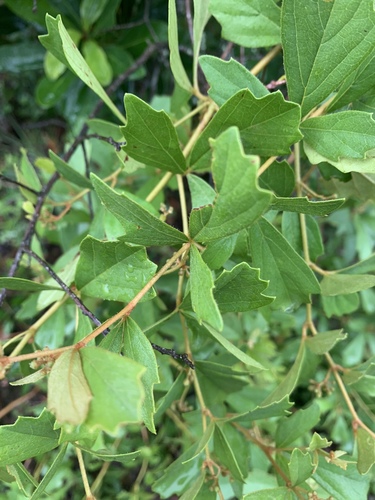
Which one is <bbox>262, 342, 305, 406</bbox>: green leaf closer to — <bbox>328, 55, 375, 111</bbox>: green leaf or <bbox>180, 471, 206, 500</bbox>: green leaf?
<bbox>180, 471, 206, 500</bbox>: green leaf

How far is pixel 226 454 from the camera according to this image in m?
0.67

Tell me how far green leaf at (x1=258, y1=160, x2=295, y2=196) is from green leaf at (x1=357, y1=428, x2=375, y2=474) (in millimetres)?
356

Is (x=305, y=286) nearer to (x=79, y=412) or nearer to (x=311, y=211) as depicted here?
(x=311, y=211)

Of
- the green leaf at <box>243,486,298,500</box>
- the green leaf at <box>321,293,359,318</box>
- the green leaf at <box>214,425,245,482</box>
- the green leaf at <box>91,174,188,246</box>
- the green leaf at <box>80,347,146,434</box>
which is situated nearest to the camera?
the green leaf at <box>80,347,146,434</box>

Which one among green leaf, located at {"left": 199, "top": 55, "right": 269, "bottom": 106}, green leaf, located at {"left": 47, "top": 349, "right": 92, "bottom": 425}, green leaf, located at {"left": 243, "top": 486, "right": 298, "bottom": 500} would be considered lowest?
green leaf, located at {"left": 243, "top": 486, "right": 298, "bottom": 500}

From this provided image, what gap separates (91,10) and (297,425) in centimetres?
109

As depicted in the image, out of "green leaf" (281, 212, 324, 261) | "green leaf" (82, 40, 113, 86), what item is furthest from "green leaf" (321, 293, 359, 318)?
"green leaf" (82, 40, 113, 86)

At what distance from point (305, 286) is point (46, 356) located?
0.36m

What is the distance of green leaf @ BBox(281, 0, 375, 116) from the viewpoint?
0.47 m

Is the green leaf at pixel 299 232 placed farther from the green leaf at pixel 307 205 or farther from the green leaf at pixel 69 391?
Result: the green leaf at pixel 69 391

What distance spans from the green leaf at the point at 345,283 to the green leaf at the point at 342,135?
0.62 feet

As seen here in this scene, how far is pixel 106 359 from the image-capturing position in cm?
39

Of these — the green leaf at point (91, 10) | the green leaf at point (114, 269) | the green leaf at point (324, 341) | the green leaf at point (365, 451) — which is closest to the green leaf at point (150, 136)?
the green leaf at point (114, 269)

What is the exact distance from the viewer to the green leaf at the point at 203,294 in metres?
0.41
